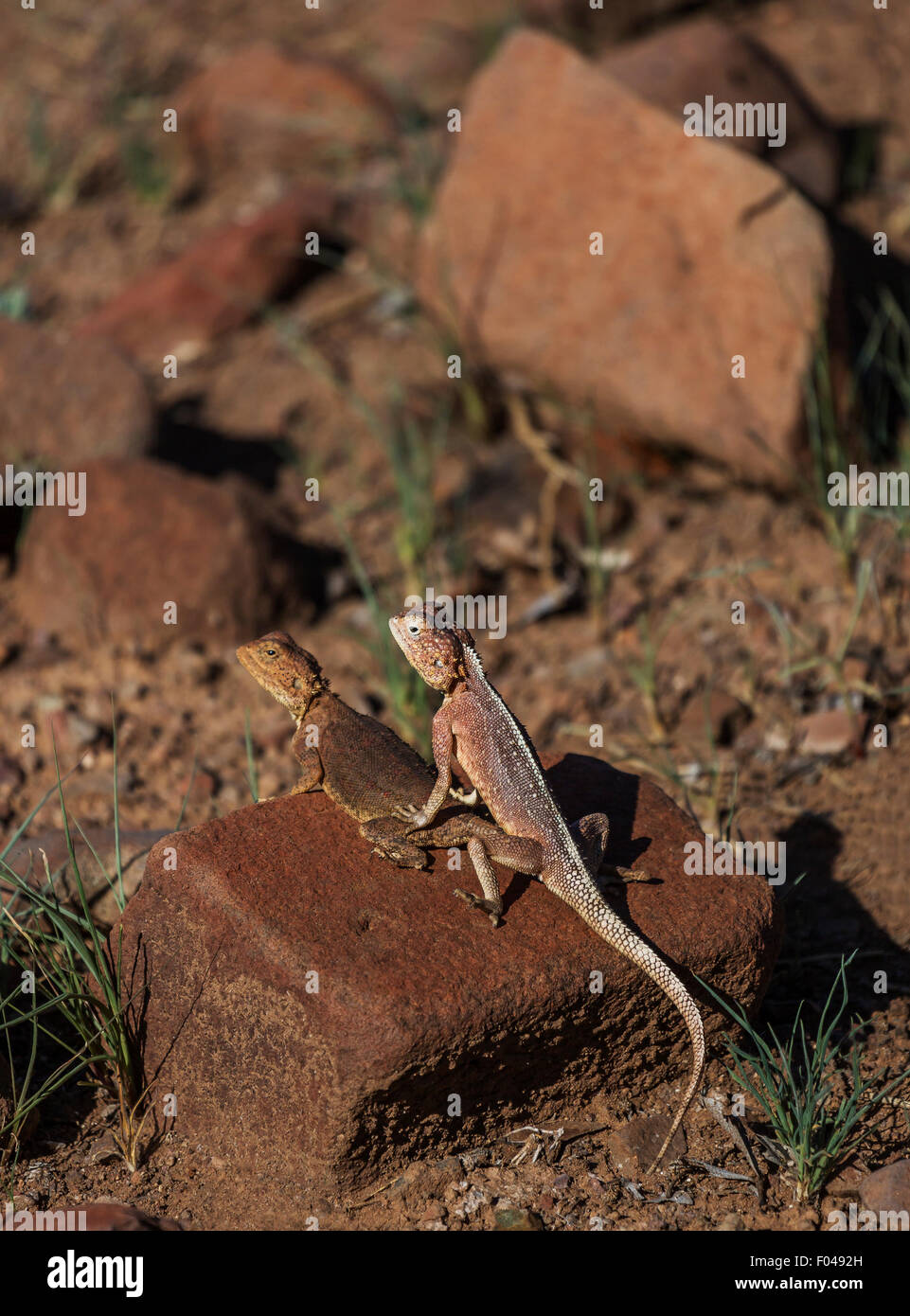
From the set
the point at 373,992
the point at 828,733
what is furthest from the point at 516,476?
the point at 373,992

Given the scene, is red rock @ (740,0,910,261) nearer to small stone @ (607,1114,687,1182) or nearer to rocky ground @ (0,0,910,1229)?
rocky ground @ (0,0,910,1229)

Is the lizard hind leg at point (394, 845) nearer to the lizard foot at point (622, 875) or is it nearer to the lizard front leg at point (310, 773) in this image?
the lizard front leg at point (310, 773)
